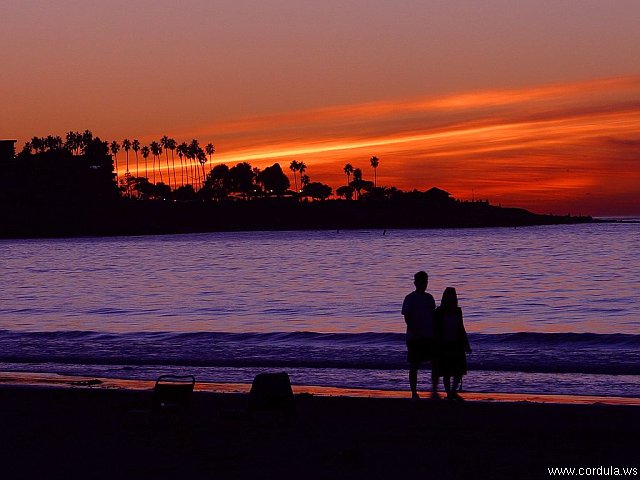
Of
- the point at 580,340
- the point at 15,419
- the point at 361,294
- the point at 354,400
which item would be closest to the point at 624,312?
the point at 580,340

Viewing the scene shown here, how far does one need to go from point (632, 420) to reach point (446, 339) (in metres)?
2.87

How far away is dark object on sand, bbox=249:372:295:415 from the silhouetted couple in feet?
7.22


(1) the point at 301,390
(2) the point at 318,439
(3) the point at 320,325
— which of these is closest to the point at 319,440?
(2) the point at 318,439

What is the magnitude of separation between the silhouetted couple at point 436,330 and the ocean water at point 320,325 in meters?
2.98

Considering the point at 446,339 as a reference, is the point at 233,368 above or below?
below

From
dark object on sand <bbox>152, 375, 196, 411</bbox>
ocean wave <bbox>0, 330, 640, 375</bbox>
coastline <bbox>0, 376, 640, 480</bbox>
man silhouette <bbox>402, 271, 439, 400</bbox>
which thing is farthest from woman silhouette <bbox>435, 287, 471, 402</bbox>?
ocean wave <bbox>0, 330, 640, 375</bbox>

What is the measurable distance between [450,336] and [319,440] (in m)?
3.44

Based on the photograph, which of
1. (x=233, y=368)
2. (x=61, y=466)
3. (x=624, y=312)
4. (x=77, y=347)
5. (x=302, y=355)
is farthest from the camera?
(x=624, y=312)

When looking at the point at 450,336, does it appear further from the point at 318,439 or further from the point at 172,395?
the point at 172,395

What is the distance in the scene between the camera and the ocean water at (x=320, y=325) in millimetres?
22031

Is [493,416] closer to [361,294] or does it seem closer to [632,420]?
[632,420]

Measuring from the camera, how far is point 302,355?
1046 inches

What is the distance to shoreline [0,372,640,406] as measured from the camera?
644 inches

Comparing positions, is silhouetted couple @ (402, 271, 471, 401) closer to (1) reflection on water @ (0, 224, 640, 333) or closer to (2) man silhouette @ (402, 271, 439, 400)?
(2) man silhouette @ (402, 271, 439, 400)
